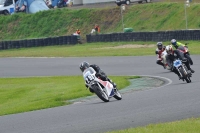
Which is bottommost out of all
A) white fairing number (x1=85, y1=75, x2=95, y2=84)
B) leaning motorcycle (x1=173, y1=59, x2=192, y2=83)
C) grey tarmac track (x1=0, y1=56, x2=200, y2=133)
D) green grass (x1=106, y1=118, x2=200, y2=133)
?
leaning motorcycle (x1=173, y1=59, x2=192, y2=83)

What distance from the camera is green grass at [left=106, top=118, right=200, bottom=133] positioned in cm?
877

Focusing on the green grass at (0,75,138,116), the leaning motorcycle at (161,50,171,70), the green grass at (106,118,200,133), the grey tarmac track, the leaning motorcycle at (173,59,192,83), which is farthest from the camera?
the leaning motorcycle at (161,50,171,70)

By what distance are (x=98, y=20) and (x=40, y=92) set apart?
3356cm

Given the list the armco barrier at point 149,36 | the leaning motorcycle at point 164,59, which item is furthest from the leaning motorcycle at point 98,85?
the armco barrier at point 149,36

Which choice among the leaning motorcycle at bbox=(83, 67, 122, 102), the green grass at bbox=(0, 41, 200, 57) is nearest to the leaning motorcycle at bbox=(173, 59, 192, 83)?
the leaning motorcycle at bbox=(83, 67, 122, 102)

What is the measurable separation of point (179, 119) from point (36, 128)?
7.37 ft

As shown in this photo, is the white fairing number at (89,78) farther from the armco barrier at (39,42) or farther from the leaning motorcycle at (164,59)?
the armco barrier at (39,42)

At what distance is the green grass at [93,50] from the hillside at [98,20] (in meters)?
5.30

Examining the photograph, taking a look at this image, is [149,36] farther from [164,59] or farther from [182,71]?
[182,71]

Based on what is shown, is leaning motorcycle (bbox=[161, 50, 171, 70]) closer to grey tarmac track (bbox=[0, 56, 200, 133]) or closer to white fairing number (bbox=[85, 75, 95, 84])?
grey tarmac track (bbox=[0, 56, 200, 133])

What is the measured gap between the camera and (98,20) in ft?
171

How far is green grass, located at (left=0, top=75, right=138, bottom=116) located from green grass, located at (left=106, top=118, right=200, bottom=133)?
17.4 feet

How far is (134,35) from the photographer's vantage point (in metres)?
39.6

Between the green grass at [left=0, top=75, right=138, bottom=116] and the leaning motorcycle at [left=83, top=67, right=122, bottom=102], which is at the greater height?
the leaning motorcycle at [left=83, top=67, right=122, bottom=102]
